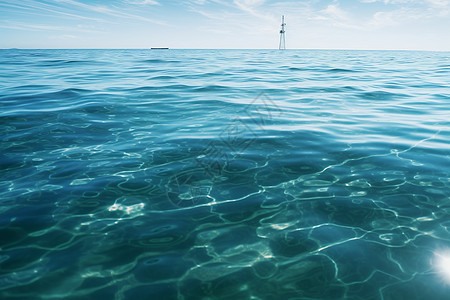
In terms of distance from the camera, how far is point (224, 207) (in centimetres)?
420

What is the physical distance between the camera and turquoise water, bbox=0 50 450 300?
116 inches

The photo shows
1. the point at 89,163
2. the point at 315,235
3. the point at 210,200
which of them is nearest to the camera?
the point at 315,235

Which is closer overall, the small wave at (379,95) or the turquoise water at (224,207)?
the turquoise water at (224,207)

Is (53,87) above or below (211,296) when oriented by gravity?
above

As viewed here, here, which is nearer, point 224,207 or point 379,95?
point 224,207

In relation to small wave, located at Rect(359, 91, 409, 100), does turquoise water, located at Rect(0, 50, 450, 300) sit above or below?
below

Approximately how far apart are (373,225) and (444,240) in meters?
0.74

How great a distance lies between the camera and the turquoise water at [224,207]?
296 cm

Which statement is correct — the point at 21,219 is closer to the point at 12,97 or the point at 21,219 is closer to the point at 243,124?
the point at 243,124

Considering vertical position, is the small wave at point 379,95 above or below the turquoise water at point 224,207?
above

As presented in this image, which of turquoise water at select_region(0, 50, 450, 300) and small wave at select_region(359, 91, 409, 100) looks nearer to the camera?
turquoise water at select_region(0, 50, 450, 300)

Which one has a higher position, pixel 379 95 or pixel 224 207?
pixel 379 95

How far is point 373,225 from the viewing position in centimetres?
378

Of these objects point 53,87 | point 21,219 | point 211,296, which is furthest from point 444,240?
point 53,87
